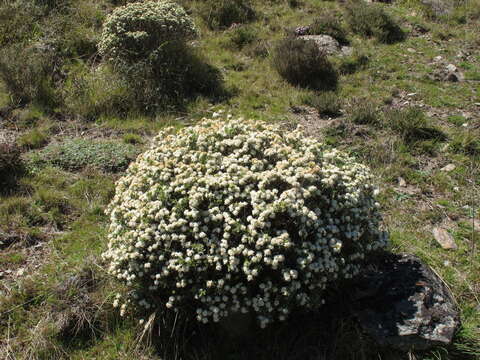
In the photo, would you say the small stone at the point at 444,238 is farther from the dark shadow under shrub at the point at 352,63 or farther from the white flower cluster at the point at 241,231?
the dark shadow under shrub at the point at 352,63

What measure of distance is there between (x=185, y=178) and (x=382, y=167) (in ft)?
10.9

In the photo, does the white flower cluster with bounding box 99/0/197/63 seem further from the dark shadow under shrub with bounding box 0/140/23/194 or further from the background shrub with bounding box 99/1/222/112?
the dark shadow under shrub with bounding box 0/140/23/194

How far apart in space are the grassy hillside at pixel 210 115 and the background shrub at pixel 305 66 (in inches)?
7.7

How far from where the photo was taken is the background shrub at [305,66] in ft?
27.5

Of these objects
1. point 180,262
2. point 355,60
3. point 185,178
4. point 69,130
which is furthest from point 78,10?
point 180,262

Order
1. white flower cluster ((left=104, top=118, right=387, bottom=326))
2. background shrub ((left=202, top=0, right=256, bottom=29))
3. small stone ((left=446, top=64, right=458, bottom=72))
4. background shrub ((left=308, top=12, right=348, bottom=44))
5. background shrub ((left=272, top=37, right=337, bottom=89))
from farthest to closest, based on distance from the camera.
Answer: background shrub ((left=202, top=0, right=256, bottom=29)) → background shrub ((left=308, top=12, right=348, bottom=44)) → small stone ((left=446, top=64, right=458, bottom=72)) → background shrub ((left=272, top=37, right=337, bottom=89)) → white flower cluster ((left=104, top=118, right=387, bottom=326))

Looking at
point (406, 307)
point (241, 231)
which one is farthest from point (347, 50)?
point (241, 231)

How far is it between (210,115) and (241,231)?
4128 mm

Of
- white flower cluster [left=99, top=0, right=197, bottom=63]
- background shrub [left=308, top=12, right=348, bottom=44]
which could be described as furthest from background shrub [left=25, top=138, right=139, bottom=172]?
background shrub [left=308, top=12, right=348, bottom=44]

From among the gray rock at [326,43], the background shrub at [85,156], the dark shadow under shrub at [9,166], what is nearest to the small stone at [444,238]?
the background shrub at [85,156]

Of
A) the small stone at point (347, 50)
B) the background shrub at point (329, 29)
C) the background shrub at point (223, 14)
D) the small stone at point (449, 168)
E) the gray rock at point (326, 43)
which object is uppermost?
the background shrub at point (223, 14)

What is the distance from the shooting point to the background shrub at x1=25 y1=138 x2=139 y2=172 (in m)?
6.31

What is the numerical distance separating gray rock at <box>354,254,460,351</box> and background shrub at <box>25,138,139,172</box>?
139 inches

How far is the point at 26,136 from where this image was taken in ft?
22.3
